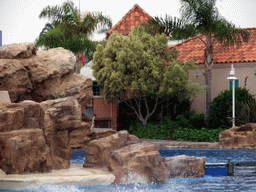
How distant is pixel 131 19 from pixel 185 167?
17.9m

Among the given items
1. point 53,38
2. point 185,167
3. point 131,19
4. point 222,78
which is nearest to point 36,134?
point 185,167

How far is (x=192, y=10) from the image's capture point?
22.3 m

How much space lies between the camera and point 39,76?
19.3 m

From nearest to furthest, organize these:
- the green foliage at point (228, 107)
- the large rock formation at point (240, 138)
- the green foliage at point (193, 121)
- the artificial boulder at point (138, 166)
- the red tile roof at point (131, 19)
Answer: the artificial boulder at point (138, 166), the large rock formation at point (240, 138), the green foliage at point (228, 107), the green foliage at point (193, 121), the red tile roof at point (131, 19)

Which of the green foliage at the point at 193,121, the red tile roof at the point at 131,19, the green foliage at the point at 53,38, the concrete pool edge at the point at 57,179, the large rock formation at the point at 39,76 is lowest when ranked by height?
the concrete pool edge at the point at 57,179

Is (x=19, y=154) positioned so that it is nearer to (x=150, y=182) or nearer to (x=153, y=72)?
(x=150, y=182)

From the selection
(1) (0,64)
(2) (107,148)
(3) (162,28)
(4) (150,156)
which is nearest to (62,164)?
(2) (107,148)

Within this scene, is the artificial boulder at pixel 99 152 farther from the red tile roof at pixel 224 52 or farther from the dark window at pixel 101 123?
the red tile roof at pixel 224 52

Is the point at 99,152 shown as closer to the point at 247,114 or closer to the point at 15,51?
the point at 15,51

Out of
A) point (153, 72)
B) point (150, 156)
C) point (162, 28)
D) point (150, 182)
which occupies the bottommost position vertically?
point (150, 182)

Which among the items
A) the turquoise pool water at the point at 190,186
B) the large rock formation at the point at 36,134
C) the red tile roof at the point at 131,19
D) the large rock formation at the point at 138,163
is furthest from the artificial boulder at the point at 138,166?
the red tile roof at the point at 131,19

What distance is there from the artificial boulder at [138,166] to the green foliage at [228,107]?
9.71m

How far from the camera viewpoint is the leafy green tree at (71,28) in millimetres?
26359

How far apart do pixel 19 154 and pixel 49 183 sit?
1.19 meters
